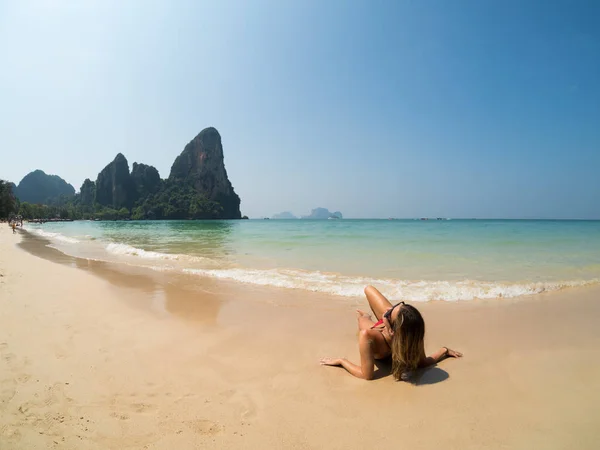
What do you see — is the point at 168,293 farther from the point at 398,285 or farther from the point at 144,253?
the point at 144,253

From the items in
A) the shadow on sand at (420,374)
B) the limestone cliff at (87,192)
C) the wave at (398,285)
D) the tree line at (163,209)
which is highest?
the limestone cliff at (87,192)

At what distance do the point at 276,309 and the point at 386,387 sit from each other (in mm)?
2981

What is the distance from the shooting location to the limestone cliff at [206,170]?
13800cm

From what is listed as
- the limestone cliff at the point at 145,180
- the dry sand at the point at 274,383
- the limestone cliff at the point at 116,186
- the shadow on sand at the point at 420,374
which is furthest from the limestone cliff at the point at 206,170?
the shadow on sand at the point at 420,374

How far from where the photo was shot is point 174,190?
140m

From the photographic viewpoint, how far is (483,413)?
8.13 ft

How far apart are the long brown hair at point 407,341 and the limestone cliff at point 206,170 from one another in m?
142

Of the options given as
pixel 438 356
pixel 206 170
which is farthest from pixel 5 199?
pixel 438 356

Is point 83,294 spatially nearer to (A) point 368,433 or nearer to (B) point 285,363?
(B) point 285,363

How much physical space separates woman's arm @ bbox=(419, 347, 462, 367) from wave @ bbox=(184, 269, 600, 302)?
9.46ft

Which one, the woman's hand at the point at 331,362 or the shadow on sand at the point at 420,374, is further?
the woman's hand at the point at 331,362

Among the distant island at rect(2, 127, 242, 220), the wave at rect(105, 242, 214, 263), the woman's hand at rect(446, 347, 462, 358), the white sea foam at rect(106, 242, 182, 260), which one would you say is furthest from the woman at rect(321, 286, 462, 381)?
the distant island at rect(2, 127, 242, 220)

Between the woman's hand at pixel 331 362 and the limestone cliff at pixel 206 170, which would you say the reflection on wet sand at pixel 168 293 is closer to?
the woman's hand at pixel 331 362

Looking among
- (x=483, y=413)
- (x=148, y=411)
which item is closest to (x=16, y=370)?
(x=148, y=411)
